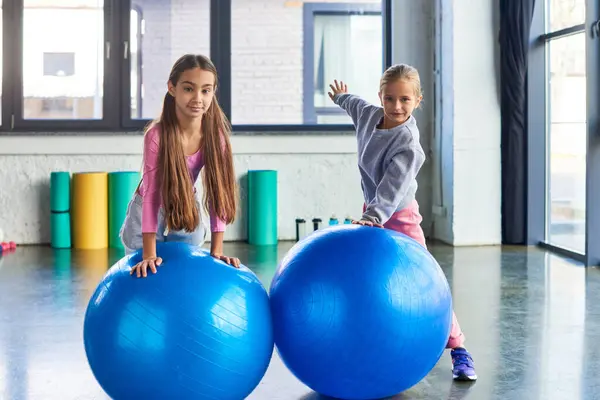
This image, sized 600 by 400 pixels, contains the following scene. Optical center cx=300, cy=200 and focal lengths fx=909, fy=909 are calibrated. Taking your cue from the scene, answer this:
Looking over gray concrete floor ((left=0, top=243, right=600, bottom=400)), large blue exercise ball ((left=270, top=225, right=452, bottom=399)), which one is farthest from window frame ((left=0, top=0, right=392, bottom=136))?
large blue exercise ball ((left=270, top=225, right=452, bottom=399))

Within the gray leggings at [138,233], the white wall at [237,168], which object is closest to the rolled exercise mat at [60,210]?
the white wall at [237,168]

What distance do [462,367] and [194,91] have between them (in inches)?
53.1

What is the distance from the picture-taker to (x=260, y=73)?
7.79 m

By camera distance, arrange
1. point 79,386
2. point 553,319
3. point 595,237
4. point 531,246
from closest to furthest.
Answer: point 79,386 < point 553,319 < point 595,237 < point 531,246

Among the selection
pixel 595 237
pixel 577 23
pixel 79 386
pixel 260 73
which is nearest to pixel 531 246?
pixel 595 237

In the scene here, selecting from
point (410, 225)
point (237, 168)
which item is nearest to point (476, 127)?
point (237, 168)

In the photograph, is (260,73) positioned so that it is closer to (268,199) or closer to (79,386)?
(268,199)

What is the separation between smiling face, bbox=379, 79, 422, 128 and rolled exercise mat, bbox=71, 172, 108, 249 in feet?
13.5

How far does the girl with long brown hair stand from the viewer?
2873mm

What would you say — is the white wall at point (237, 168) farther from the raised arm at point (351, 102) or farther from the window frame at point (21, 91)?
the raised arm at point (351, 102)

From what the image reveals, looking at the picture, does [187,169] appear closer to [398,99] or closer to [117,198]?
[398,99]

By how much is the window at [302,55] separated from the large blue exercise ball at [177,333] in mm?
5019

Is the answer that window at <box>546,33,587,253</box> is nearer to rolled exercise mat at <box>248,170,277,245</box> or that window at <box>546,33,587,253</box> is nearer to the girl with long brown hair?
rolled exercise mat at <box>248,170,277,245</box>

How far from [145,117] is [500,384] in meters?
4.84
